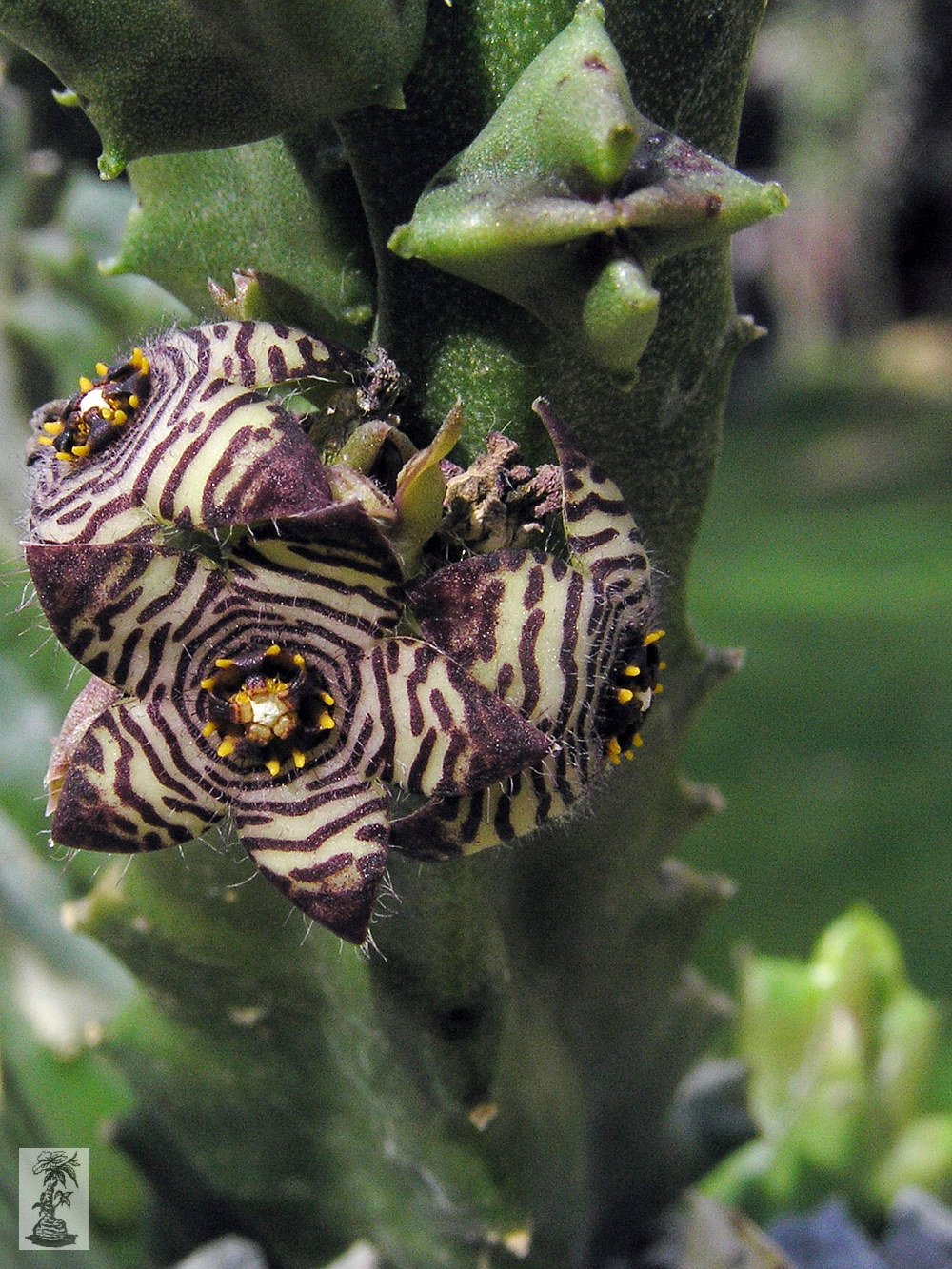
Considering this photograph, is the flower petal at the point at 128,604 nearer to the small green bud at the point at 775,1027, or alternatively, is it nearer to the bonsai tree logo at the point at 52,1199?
the bonsai tree logo at the point at 52,1199

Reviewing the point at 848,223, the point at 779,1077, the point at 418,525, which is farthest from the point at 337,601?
the point at 848,223

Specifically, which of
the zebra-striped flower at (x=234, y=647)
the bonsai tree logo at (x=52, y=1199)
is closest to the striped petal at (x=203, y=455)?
the zebra-striped flower at (x=234, y=647)

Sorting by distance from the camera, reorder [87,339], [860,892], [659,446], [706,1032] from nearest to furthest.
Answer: [659,446] → [706,1032] → [87,339] → [860,892]

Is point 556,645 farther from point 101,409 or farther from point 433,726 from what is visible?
point 101,409

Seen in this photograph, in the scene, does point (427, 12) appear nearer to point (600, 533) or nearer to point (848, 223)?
point (600, 533)

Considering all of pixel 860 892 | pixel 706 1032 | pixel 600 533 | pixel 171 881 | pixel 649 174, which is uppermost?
pixel 649 174

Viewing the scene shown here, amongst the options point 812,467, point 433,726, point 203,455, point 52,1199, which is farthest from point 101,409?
point 812,467

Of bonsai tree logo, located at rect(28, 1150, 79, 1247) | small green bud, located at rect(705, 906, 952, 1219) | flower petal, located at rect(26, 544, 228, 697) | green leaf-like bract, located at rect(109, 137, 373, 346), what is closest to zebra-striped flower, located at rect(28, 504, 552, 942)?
flower petal, located at rect(26, 544, 228, 697)

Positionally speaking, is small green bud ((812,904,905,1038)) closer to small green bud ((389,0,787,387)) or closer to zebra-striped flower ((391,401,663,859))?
zebra-striped flower ((391,401,663,859))
